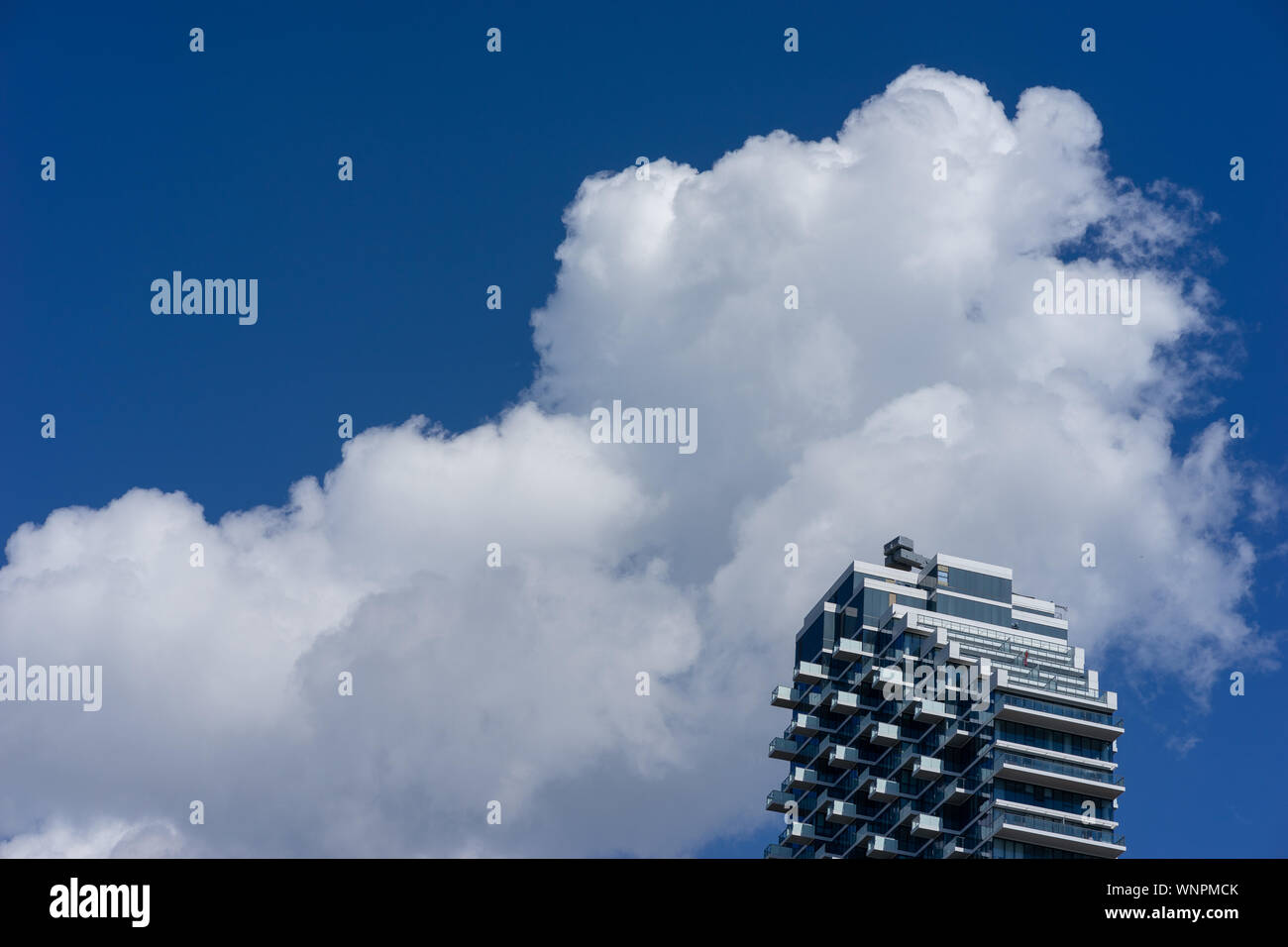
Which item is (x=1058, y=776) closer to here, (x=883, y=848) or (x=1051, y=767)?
(x=1051, y=767)

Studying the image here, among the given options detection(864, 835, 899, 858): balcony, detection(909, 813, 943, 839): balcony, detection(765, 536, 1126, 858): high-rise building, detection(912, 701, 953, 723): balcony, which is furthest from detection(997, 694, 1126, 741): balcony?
detection(864, 835, 899, 858): balcony

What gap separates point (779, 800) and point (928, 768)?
815 inches

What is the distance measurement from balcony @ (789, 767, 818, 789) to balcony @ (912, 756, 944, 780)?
1489 cm

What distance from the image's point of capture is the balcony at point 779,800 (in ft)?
650

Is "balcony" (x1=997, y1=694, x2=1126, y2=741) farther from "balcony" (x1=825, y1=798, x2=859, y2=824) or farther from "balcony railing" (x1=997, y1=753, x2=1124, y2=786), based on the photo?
"balcony" (x1=825, y1=798, x2=859, y2=824)

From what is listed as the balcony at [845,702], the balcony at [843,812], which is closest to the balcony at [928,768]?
the balcony at [843,812]

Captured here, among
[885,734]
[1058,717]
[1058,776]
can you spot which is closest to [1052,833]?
[1058,776]

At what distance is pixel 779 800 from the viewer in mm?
198125

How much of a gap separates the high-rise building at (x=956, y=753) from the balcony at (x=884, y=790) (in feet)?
0.49

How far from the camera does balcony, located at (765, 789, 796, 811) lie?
650ft

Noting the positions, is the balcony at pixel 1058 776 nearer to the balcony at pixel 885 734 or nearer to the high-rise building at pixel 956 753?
the high-rise building at pixel 956 753
